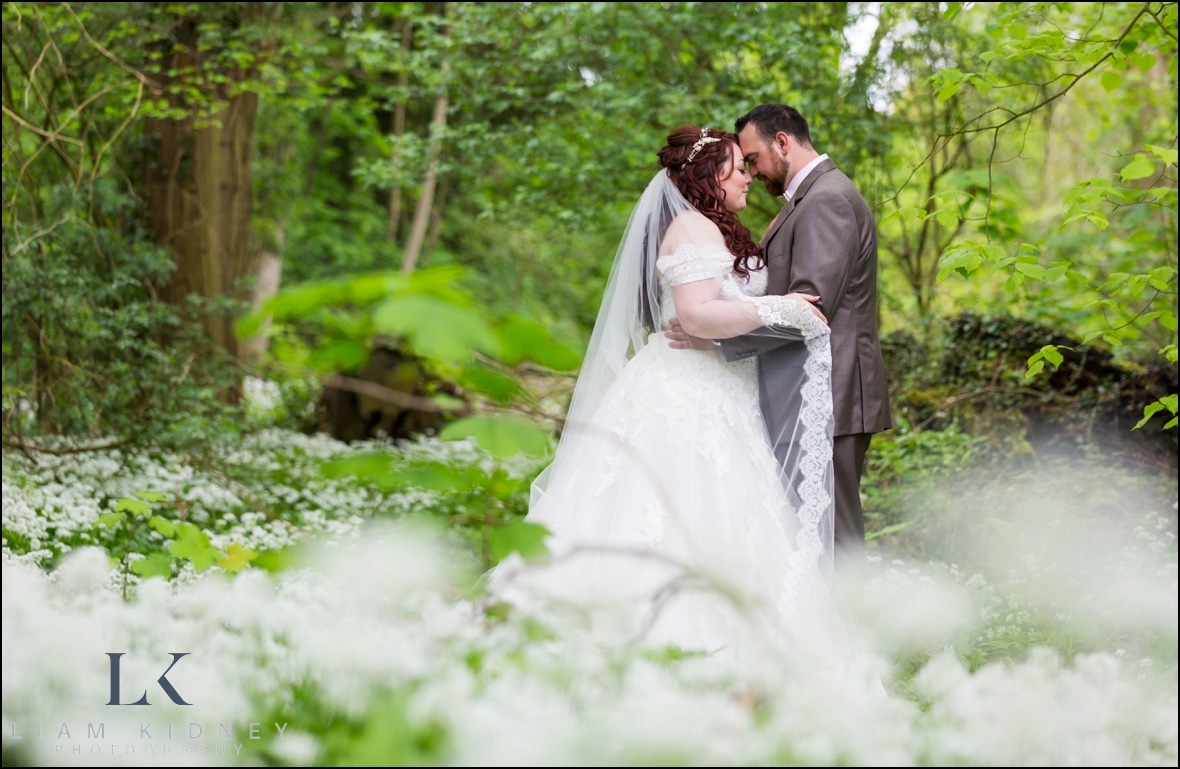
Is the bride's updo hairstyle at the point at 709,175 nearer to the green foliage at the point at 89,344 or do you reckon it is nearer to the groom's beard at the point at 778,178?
the groom's beard at the point at 778,178

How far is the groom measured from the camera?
3.57 meters

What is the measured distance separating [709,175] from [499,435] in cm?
241

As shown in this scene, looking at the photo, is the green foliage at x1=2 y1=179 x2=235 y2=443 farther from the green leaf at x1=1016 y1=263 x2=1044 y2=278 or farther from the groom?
the green leaf at x1=1016 y1=263 x2=1044 y2=278

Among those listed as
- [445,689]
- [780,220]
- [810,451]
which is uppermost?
[780,220]

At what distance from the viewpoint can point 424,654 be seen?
1.95m

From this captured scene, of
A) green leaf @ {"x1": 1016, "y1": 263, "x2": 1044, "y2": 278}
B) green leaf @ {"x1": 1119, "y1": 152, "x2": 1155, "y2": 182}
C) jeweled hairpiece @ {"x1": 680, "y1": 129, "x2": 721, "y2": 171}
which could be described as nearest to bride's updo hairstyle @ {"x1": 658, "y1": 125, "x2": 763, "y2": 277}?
jeweled hairpiece @ {"x1": 680, "y1": 129, "x2": 721, "y2": 171}

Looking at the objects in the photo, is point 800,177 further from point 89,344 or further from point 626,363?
point 89,344

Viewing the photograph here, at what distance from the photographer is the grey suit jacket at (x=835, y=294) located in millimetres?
3564

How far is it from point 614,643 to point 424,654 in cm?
46

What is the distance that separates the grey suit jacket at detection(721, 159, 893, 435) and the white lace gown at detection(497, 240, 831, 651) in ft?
0.24

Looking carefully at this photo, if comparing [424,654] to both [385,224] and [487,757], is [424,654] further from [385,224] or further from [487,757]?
[385,224]

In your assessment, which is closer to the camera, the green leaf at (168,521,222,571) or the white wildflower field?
the white wildflower field

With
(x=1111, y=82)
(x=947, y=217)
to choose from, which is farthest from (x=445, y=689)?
(x=1111, y=82)

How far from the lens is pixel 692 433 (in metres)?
3.59
